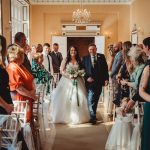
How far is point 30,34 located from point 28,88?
10787 millimetres

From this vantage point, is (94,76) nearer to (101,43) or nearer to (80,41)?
(101,43)

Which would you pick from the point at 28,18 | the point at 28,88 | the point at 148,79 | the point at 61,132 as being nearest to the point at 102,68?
the point at 61,132

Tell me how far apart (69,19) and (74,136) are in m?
10.2

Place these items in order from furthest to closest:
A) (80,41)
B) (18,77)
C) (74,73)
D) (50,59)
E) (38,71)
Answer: (80,41)
(50,59)
(38,71)
(74,73)
(18,77)

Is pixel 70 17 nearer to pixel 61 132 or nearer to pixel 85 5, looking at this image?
pixel 85 5

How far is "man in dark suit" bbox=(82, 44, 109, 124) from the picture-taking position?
696 centimetres

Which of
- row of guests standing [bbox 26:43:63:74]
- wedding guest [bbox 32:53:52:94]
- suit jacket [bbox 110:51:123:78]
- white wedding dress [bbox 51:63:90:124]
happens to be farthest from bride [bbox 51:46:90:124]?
row of guests standing [bbox 26:43:63:74]

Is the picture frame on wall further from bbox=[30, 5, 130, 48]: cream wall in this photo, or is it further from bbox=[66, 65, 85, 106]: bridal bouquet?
bbox=[66, 65, 85, 106]: bridal bouquet

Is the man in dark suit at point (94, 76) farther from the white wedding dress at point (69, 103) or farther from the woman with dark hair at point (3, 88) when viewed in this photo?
the woman with dark hair at point (3, 88)

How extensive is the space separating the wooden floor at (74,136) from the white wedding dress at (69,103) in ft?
0.71

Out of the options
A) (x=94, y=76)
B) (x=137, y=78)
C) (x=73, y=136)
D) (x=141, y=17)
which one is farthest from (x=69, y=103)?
(x=141, y=17)

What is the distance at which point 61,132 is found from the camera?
6.21 metres

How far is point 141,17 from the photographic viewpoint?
12.6 meters

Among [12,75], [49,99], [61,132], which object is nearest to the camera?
[12,75]
